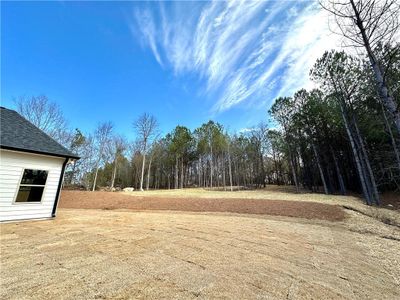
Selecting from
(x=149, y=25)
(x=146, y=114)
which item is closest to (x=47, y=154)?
(x=149, y=25)

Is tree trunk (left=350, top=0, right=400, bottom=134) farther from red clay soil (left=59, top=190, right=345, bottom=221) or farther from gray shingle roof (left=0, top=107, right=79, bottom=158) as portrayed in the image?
gray shingle roof (left=0, top=107, right=79, bottom=158)

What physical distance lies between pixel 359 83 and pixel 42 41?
21400mm

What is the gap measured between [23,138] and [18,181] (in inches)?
73.7

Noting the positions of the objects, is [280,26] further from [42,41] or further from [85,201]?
[85,201]

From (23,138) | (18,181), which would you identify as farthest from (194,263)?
(23,138)

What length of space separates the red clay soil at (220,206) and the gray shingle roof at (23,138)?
18.2 ft

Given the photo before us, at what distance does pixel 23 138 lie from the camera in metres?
7.78

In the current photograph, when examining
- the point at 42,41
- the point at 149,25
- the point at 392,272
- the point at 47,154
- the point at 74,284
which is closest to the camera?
the point at 74,284

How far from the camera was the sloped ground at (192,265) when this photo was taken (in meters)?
2.48

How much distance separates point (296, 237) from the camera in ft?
18.2

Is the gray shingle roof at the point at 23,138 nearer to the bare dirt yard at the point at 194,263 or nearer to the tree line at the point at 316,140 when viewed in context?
the bare dirt yard at the point at 194,263

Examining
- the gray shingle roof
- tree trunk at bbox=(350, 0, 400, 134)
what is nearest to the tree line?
tree trunk at bbox=(350, 0, 400, 134)

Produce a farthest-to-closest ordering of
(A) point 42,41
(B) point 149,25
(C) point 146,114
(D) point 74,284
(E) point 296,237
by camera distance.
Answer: (C) point 146,114 < (A) point 42,41 < (B) point 149,25 < (E) point 296,237 < (D) point 74,284

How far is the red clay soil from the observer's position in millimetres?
9586
